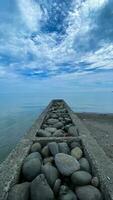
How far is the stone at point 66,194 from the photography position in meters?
2.12

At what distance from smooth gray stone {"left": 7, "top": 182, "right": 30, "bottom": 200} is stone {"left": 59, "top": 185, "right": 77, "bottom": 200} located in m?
A: 0.36

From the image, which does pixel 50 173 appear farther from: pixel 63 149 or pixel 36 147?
pixel 36 147

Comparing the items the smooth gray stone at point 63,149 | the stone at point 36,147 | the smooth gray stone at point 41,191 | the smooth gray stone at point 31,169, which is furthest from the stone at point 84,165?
the stone at point 36,147

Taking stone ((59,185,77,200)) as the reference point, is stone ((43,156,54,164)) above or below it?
above

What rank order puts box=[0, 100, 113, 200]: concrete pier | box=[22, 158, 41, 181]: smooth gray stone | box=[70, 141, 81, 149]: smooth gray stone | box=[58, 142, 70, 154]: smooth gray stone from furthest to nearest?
1. box=[70, 141, 81, 149]: smooth gray stone
2. box=[58, 142, 70, 154]: smooth gray stone
3. box=[22, 158, 41, 181]: smooth gray stone
4. box=[0, 100, 113, 200]: concrete pier

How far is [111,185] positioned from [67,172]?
0.58 m

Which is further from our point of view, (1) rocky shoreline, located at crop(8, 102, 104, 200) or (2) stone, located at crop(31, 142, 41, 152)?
(2) stone, located at crop(31, 142, 41, 152)

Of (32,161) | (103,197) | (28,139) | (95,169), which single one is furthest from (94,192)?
(28,139)

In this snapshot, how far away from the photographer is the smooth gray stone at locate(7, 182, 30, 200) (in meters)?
2.08

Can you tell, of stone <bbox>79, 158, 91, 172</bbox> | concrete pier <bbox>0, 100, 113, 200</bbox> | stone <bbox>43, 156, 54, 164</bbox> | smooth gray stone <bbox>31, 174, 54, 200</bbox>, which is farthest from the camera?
stone <bbox>43, 156, 54, 164</bbox>

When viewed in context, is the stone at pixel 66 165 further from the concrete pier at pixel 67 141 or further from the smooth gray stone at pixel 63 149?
the smooth gray stone at pixel 63 149

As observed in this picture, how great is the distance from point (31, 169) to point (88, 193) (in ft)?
2.61

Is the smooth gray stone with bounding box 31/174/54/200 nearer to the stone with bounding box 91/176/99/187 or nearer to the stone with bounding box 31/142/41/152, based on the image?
the stone with bounding box 91/176/99/187

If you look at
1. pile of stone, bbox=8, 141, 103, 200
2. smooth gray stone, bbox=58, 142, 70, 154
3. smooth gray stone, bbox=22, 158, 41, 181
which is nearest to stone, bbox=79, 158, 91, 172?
pile of stone, bbox=8, 141, 103, 200
